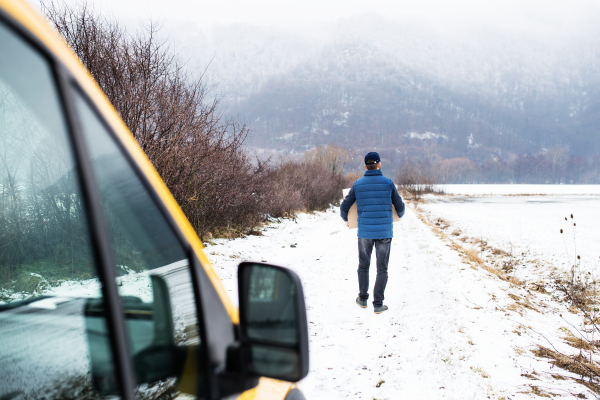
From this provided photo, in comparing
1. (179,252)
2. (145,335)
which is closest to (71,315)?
(145,335)

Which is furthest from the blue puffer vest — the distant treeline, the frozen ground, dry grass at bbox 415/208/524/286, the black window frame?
the distant treeline

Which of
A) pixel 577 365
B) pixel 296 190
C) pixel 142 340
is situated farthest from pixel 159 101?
pixel 296 190

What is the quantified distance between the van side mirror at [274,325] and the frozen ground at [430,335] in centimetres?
231

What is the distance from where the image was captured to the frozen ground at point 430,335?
10.00 ft

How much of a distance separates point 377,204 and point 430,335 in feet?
5.66

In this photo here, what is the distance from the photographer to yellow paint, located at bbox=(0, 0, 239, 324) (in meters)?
0.53

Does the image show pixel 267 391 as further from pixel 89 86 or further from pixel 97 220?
pixel 89 86

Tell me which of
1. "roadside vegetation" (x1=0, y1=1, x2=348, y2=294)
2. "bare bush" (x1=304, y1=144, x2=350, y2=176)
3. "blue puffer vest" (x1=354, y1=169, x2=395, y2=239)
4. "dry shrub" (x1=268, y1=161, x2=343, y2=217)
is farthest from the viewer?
"bare bush" (x1=304, y1=144, x2=350, y2=176)

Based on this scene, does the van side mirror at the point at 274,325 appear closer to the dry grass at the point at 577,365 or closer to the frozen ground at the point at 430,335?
the frozen ground at the point at 430,335

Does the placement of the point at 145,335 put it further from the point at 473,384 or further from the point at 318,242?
the point at 318,242

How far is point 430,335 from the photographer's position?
13.4 feet

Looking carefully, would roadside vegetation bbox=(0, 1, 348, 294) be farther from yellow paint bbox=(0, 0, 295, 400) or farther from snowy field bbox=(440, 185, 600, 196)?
snowy field bbox=(440, 185, 600, 196)

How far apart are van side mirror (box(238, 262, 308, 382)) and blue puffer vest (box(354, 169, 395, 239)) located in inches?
150

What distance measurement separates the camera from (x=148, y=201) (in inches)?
33.5
